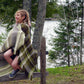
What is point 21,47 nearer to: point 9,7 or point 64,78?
point 64,78

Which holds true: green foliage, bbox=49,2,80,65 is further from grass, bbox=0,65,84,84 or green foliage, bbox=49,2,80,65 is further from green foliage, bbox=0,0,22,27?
grass, bbox=0,65,84,84

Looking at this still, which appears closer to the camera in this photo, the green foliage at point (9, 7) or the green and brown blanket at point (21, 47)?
the green and brown blanket at point (21, 47)

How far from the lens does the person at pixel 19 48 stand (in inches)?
217

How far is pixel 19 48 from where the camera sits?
5.52 metres

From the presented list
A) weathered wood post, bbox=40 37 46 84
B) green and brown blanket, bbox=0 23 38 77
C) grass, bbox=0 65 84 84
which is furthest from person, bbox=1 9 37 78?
grass, bbox=0 65 84 84

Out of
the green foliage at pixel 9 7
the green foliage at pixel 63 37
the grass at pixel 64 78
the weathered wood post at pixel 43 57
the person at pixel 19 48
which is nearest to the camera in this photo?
the person at pixel 19 48

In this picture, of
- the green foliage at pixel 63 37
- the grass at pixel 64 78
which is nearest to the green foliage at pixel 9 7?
the grass at pixel 64 78

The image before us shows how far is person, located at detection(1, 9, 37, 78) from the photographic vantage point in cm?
550

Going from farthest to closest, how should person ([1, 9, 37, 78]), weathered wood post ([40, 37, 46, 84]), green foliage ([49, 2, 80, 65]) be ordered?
green foliage ([49, 2, 80, 65]) < weathered wood post ([40, 37, 46, 84]) < person ([1, 9, 37, 78])

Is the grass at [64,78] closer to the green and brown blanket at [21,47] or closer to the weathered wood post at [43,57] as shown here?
the weathered wood post at [43,57]

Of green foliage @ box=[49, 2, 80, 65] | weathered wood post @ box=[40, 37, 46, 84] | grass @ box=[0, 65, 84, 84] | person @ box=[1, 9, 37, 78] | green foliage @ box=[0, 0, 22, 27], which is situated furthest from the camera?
green foliage @ box=[49, 2, 80, 65]

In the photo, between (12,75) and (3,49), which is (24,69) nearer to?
(12,75)

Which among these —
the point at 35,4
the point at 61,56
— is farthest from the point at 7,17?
the point at 61,56

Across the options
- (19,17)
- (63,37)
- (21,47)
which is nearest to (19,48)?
(21,47)
